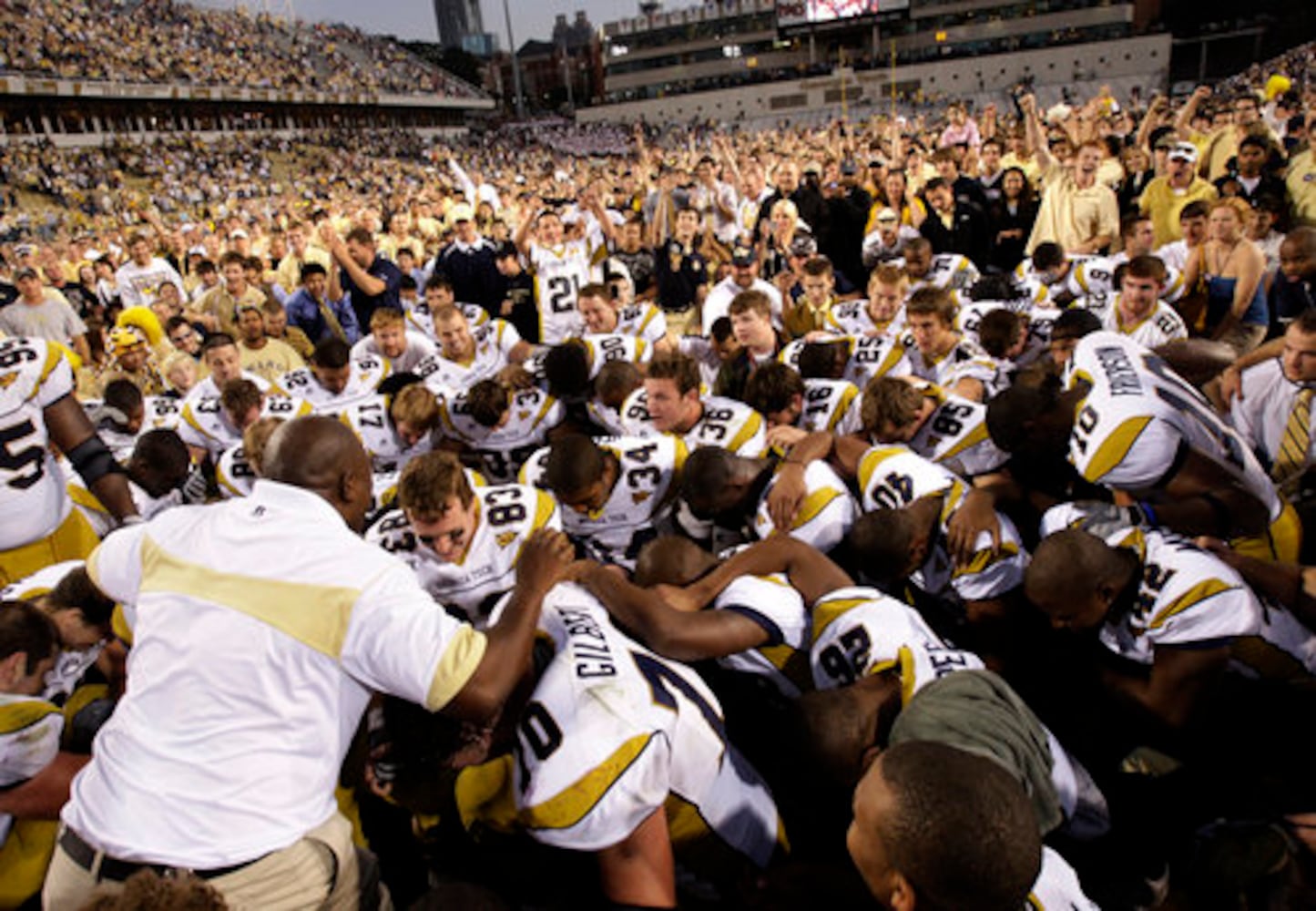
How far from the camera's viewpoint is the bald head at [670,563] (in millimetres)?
3195

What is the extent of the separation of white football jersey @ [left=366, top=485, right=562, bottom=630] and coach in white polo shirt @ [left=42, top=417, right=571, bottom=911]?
1.53 metres

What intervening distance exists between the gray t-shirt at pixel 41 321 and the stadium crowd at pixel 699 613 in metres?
2.11

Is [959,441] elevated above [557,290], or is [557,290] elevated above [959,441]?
[557,290]

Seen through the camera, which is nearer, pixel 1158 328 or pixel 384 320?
pixel 1158 328

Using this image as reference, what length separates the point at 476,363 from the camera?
6.51 metres

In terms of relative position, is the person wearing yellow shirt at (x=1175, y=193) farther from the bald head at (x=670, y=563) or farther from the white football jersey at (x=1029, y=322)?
the bald head at (x=670, y=563)

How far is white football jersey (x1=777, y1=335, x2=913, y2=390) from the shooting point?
18.0ft

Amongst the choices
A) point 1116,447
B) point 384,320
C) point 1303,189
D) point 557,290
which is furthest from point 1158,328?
point 384,320

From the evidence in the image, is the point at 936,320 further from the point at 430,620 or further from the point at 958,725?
the point at 430,620

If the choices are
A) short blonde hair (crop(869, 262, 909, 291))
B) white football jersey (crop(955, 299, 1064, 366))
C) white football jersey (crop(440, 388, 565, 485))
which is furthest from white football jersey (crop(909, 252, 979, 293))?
white football jersey (crop(440, 388, 565, 485))

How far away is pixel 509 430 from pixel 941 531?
120 inches

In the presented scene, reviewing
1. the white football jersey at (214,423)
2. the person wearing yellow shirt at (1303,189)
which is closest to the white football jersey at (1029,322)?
the person wearing yellow shirt at (1303,189)

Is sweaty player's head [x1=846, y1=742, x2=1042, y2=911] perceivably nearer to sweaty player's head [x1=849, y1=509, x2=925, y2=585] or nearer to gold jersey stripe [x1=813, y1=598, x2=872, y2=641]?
gold jersey stripe [x1=813, y1=598, x2=872, y2=641]

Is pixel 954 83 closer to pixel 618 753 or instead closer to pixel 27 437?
pixel 27 437
